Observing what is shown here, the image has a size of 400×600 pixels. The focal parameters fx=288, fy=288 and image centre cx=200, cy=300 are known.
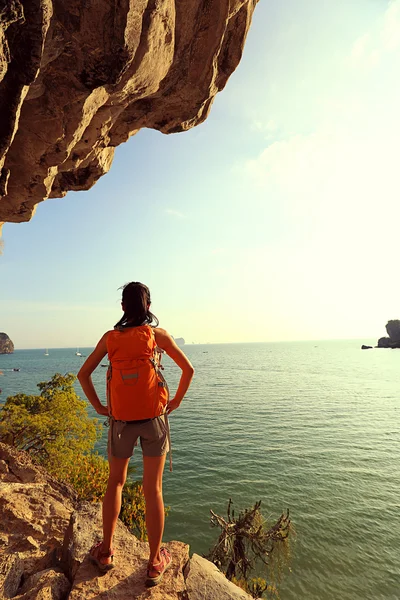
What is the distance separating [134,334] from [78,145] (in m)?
7.03

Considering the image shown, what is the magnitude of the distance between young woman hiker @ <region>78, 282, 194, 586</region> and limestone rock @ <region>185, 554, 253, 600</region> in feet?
1.13

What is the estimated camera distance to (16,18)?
347 cm

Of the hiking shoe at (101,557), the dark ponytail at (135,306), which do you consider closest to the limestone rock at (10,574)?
the hiking shoe at (101,557)

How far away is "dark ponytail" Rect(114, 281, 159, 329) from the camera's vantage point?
3680mm

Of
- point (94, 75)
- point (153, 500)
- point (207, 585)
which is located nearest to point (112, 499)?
point (153, 500)

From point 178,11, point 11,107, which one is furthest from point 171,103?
point 11,107

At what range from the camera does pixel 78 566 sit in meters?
3.57

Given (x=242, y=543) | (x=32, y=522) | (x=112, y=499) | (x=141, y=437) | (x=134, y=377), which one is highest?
(x=134, y=377)

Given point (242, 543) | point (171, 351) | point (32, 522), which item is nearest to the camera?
point (171, 351)

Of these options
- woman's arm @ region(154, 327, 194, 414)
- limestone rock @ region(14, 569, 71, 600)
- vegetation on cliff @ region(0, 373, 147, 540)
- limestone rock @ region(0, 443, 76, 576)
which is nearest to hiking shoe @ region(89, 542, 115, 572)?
limestone rock @ region(14, 569, 71, 600)

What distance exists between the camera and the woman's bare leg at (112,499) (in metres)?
3.44

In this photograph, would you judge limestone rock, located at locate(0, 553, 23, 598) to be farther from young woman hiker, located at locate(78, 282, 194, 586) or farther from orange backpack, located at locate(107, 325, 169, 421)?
orange backpack, located at locate(107, 325, 169, 421)

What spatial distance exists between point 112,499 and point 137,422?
1.00m

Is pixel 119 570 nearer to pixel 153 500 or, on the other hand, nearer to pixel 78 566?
pixel 78 566
